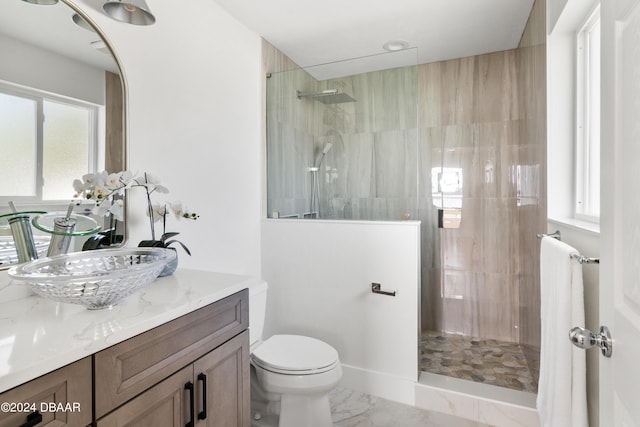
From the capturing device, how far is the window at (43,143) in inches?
44.2

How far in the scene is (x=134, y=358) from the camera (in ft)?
2.87

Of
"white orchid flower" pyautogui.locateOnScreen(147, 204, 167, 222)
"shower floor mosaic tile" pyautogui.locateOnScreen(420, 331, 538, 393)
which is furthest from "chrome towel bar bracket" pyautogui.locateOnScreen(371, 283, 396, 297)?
"white orchid flower" pyautogui.locateOnScreen(147, 204, 167, 222)

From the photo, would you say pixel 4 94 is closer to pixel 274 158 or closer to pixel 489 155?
pixel 274 158

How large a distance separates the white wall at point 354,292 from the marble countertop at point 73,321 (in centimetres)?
105

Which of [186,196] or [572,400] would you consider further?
[186,196]

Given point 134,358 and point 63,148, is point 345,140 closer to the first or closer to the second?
point 63,148

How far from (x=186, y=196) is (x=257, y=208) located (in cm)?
69

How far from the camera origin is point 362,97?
2.37 meters

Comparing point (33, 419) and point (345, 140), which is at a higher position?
point (345, 140)

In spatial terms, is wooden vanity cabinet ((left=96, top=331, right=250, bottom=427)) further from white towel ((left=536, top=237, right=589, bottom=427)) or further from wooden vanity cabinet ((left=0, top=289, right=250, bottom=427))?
white towel ((left=536, top=237, right=589, bottom=427))

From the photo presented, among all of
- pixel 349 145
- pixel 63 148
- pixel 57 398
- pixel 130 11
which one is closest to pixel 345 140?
pixel 349 145

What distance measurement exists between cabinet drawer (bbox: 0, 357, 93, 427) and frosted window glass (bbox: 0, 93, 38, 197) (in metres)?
0.73

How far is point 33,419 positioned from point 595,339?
1126 millimetres

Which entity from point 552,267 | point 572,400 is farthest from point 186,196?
point 572,400
